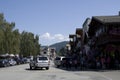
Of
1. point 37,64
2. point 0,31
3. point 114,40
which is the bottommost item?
point 37,64

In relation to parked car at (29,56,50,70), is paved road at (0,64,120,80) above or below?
below

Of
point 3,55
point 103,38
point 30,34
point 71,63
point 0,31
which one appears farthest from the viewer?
point 30,34

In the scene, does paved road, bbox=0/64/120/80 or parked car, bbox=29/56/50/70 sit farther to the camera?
parked car, bbox=29/56/50/70

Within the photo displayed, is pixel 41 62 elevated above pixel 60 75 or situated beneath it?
elevated above

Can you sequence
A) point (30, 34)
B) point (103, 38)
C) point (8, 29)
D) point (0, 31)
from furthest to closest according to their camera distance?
point (30, 34) → point (8, 29) → point (0, 31) → point (103, 38)

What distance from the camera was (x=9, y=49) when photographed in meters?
86.9

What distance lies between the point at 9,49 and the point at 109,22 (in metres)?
41.3

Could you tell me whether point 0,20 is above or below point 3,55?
above

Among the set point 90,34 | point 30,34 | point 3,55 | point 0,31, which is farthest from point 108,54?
point 30,34

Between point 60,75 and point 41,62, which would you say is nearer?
point 60,75

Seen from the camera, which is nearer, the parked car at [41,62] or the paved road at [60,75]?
the paved road at [60,75]

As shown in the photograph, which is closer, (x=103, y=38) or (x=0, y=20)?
(x=103, y=38)

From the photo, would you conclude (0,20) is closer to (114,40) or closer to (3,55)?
(3,55)

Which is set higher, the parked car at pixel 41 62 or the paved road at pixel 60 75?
the parked car at pixel 41 62
